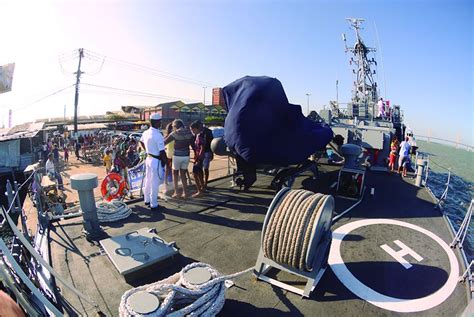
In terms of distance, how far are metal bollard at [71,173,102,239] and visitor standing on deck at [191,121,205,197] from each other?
2.65m

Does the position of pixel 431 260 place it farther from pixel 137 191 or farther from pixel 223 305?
pixel 137 191

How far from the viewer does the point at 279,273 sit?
3.82 metres

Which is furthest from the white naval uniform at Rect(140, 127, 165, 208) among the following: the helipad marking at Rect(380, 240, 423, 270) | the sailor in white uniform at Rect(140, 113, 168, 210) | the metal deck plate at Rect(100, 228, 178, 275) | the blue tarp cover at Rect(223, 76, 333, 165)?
the helipad marking at Rect(380, 240, 423, 270)

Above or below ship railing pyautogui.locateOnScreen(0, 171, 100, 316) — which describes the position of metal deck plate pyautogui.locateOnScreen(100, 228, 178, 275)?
below

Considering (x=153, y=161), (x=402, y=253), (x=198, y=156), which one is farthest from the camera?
(x=198, y=156)

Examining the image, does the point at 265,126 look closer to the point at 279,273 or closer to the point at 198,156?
the point at 198,156

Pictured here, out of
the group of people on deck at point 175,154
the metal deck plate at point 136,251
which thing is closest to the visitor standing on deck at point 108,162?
the group of people on deck at point 175,154

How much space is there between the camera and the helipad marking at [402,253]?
421cm

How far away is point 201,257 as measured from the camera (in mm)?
4164

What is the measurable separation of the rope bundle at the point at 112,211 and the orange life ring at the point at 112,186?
1138mm

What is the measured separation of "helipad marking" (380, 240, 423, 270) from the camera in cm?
421

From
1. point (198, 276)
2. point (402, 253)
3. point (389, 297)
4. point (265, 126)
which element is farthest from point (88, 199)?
point (402, 253)

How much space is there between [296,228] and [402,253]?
91.6 inches

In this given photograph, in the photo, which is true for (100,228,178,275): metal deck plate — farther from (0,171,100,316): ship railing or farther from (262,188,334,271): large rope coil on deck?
(262,188,334,271): large rope coil on deck
